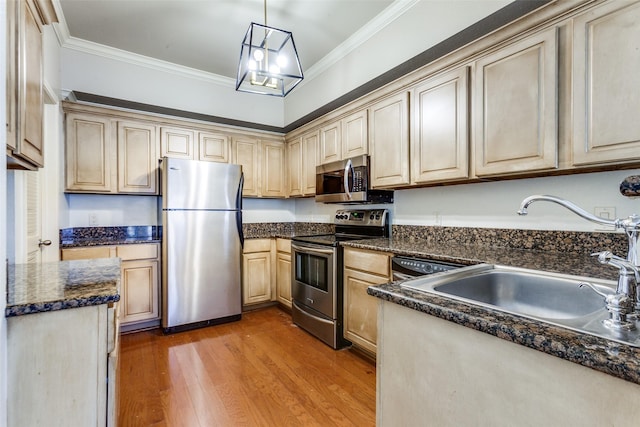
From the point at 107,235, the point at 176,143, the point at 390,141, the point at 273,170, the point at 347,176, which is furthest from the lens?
the point at 273,170

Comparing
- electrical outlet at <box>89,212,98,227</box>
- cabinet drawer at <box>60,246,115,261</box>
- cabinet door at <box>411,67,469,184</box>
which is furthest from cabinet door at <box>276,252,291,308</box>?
electrical outlet at <box>89,212,98,227</box>

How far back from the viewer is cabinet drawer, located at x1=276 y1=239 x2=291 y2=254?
12.0 feet

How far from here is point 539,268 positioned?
135 cm

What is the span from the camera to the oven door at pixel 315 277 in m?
2.74

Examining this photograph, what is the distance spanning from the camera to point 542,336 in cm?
65

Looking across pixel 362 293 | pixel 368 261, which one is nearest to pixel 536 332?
pixel 368 261

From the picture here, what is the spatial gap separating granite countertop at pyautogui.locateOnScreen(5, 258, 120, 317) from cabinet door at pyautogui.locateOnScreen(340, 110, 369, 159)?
2.17 meters

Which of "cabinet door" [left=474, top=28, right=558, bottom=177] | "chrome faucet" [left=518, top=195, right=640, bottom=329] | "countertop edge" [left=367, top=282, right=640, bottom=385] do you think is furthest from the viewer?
"cabinet door" [left=474, top=28, right=558, bottom=177]

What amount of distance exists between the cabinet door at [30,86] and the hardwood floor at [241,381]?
1.52 m

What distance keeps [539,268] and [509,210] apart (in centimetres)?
89

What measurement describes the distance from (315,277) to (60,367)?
2.09m

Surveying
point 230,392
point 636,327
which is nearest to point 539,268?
point 636,327

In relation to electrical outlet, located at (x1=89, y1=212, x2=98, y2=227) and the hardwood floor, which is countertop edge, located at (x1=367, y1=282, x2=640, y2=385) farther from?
electrical outlet, located at (x1=89, y1=212, x2=98, y2=227)

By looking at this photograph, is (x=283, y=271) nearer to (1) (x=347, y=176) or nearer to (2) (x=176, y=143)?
(1) (x=347, y=176)
